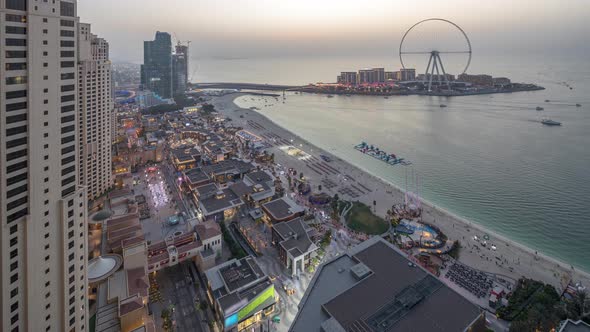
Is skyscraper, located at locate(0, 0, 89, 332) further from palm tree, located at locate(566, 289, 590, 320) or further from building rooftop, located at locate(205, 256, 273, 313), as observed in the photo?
palm tree, located at locate(566, 289, 590, 320)

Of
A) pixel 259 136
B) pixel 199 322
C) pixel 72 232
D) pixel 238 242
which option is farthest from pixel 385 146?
pixel 72 232

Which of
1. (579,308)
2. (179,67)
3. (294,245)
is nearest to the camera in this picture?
(579,308)

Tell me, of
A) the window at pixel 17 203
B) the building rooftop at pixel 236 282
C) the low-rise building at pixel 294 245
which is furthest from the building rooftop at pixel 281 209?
the window at pixel 17 203

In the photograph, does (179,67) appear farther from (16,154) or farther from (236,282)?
(16,154)

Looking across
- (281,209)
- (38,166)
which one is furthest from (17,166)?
(281,209)

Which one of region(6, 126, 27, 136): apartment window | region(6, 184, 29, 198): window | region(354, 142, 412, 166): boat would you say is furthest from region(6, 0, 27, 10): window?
region(354, 142, 412, 166): boat

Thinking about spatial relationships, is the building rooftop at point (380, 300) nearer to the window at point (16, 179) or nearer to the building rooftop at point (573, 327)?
the building rooftop at point (573, 327)
